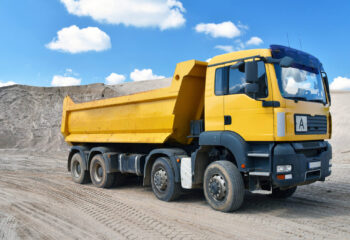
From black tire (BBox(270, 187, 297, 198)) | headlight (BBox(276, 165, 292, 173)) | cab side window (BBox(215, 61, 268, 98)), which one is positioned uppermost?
cab side window (BBox(215, 61, 268, 98))

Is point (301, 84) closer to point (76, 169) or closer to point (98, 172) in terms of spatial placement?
point (98, 172)

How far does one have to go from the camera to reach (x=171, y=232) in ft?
17.0

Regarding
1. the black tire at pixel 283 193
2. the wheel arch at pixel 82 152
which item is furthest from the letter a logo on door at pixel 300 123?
the wheel arch at pixel 82 152

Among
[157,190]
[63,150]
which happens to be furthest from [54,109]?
[157,190]

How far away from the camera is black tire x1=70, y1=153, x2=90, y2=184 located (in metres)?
10.9

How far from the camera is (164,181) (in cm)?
760

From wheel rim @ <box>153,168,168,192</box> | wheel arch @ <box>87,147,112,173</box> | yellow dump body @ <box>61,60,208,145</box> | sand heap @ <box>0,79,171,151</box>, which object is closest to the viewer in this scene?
yellow dump body @ <box>61,60,208,145</box>

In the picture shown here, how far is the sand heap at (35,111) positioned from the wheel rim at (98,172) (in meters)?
19.8

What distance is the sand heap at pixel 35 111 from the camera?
29.5m

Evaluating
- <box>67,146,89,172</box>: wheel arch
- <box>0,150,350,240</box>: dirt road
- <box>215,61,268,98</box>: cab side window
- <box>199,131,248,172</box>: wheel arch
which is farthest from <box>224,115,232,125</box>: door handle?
<box>67,146,89,172</box>: wheel arch

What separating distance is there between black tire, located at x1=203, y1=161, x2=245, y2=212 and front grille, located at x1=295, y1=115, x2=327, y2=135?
139cm

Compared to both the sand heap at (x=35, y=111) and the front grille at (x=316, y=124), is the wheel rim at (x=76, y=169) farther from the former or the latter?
the sand heap at (x=35, y=111)

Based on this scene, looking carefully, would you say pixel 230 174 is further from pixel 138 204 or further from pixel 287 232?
pixel 138 204

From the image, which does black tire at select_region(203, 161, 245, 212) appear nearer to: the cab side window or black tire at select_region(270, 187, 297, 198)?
the cab side window
